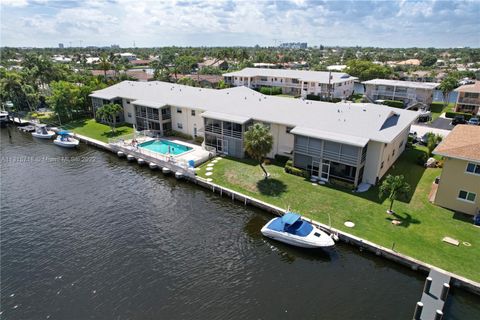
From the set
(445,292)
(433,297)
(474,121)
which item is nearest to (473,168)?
(445,292)

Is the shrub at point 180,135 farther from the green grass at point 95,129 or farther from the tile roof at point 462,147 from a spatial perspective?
the tile roof at point 462,147

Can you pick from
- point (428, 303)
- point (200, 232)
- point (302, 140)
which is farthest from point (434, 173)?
point (200, 232)

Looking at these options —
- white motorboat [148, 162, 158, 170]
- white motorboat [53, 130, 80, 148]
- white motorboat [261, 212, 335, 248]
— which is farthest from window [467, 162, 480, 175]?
white motorboat [53, 130, 80, 148]

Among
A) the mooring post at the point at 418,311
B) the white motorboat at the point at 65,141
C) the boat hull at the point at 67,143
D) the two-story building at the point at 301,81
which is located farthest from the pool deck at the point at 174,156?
A: the two-story building at the point at 301,81

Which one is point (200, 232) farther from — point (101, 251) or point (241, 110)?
point (241, 110)

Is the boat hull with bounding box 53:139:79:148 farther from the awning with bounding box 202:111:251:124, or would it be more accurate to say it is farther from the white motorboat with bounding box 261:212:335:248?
the white motorboat with bounding box 261:212:335:248

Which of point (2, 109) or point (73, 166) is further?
point (2, 109)
